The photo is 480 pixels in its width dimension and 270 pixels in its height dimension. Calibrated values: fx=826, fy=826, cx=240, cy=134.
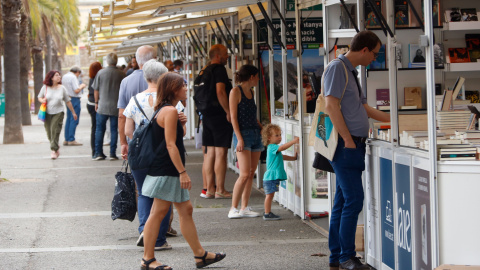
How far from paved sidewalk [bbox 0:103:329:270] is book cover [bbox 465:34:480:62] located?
228 centimetres

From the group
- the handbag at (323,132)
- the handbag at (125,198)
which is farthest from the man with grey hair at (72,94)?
the handbag at (323,132)

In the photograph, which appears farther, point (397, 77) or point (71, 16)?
point (71, 16)

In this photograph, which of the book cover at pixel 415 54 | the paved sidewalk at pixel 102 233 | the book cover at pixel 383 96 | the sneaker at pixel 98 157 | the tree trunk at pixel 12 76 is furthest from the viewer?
the tree trunk at pixel 12 76

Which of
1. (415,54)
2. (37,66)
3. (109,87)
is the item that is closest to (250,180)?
(415,54)

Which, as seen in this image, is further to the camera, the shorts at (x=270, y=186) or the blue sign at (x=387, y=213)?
the shorts at (x=270, y=186)

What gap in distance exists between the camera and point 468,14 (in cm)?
777

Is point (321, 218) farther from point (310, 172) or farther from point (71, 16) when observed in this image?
point (71, 16)

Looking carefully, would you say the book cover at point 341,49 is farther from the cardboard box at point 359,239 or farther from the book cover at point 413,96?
the cardboard box at point 359,239

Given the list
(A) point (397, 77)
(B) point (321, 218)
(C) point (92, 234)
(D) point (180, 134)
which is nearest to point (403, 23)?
(A) point (397, 77)

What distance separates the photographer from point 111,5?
980cm

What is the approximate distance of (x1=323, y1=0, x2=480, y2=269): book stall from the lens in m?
5.05

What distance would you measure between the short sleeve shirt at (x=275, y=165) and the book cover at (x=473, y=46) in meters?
2.22

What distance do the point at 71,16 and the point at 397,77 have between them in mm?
43715

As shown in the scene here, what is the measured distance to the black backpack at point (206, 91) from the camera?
32.8ft
